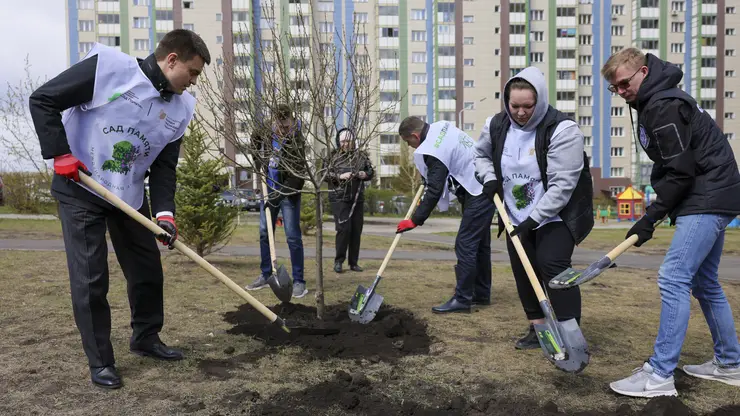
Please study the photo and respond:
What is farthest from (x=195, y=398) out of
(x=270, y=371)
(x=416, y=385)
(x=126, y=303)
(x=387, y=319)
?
(x=126, y=303)

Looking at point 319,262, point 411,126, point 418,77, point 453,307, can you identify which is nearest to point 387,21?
point 418,77

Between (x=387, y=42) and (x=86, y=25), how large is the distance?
27.6m

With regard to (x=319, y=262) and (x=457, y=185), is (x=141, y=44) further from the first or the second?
(x=319, y=262)

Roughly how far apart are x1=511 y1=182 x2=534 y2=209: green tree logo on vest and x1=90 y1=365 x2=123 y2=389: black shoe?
8.92 feet

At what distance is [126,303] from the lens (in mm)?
5113

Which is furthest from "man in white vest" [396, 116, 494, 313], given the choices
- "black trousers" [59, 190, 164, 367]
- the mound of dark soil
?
"black trousers" [59, 190, 164, 367]

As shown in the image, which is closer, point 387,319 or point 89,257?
Answer: point 89,257

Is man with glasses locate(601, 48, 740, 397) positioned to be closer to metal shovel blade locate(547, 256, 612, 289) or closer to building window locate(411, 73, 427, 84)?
metal shovel blade locate(547, 256, 612, 289)

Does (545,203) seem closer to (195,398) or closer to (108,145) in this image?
(195,398)

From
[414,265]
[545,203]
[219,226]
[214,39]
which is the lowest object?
[414,265]

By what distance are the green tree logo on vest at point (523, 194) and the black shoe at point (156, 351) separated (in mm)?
2483

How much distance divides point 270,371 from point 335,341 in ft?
2.23

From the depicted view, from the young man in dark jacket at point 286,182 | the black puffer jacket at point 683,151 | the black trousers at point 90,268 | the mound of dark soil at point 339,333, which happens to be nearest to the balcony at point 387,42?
the young man in dark jacket at point 286,182

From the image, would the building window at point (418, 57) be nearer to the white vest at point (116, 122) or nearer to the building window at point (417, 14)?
the building window at point (417, 14)
